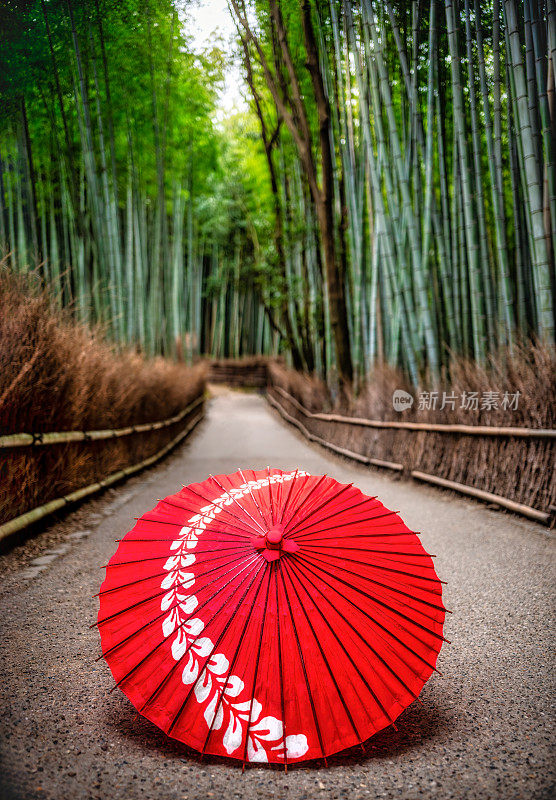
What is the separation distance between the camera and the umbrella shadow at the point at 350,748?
104cm

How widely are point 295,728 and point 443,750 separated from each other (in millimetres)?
290

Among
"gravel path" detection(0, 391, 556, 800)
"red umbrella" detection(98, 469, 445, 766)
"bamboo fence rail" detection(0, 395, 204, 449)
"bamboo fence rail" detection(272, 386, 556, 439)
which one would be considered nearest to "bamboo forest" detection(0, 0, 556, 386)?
"bamboo fence rail" detection(272, 386, 556, 439)

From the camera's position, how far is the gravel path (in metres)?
0.95

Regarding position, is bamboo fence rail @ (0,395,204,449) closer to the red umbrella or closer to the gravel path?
the gravel path

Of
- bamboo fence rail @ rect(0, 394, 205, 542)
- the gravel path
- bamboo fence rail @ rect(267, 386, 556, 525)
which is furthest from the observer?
bamboo fence rail @ rect(267, 386, 556, 525)

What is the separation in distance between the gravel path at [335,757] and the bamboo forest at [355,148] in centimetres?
132

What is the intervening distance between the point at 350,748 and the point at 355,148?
4.94 metres

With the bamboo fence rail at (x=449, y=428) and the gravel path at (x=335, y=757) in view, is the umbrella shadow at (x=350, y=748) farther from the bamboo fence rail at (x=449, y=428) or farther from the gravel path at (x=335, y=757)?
the bamboo fence rail at (x=449, y=428)

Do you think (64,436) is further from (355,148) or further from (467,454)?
(355,148)

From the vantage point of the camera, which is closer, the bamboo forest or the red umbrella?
the red umbrella

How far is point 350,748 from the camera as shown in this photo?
1.09 m

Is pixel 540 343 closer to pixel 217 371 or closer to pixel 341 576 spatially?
pixel 341 576

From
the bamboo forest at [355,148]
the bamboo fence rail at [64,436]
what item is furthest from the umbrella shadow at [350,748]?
the bamboo forest at [355,148]

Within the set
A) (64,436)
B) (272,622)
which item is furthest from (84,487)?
(272,622)
